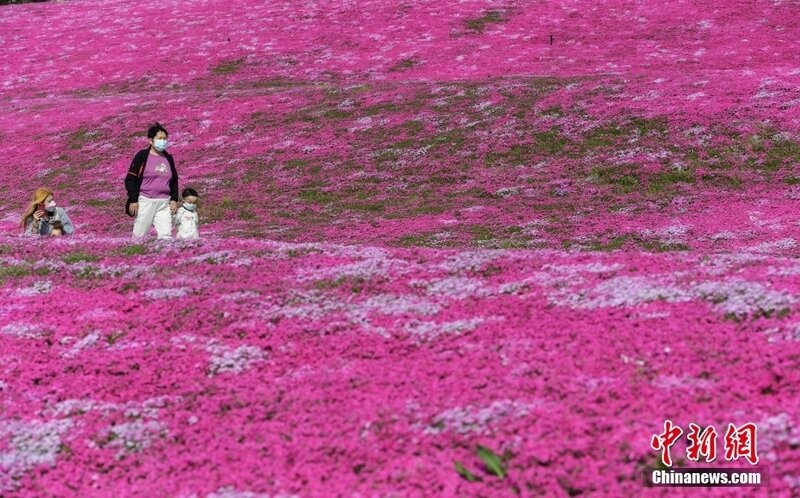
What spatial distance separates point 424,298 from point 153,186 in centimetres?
1029

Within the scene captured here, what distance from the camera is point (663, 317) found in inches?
422

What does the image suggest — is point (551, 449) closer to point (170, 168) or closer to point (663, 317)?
point (663, 317)

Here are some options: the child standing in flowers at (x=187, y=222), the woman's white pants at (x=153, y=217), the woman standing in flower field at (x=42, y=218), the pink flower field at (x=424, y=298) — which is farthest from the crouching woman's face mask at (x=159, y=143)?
the woman standing in flower field at (x=42, y=218)

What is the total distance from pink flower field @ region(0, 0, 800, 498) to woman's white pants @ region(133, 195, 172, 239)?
Answer: 839 mm

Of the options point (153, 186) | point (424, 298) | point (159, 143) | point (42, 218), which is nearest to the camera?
point (424, 298)

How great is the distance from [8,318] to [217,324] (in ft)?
16.4

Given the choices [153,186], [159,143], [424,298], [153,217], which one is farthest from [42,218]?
[424,298]

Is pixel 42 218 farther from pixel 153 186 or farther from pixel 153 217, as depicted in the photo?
pixel 153 186

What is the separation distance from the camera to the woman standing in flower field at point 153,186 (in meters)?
18.7

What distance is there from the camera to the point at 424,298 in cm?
1323

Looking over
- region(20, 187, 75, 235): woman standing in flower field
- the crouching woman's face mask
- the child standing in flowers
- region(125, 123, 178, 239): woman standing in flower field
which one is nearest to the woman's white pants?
region(125, 123, 178, 239): woman standing in flower field

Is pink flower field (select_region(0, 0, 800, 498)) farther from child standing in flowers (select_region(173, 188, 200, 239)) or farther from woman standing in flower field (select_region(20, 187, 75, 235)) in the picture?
child standing in flowers (select_region(173, 188, 200, 239))

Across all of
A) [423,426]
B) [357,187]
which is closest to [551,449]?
[423,426]

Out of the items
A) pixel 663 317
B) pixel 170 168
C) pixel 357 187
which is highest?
pixel 170 168
